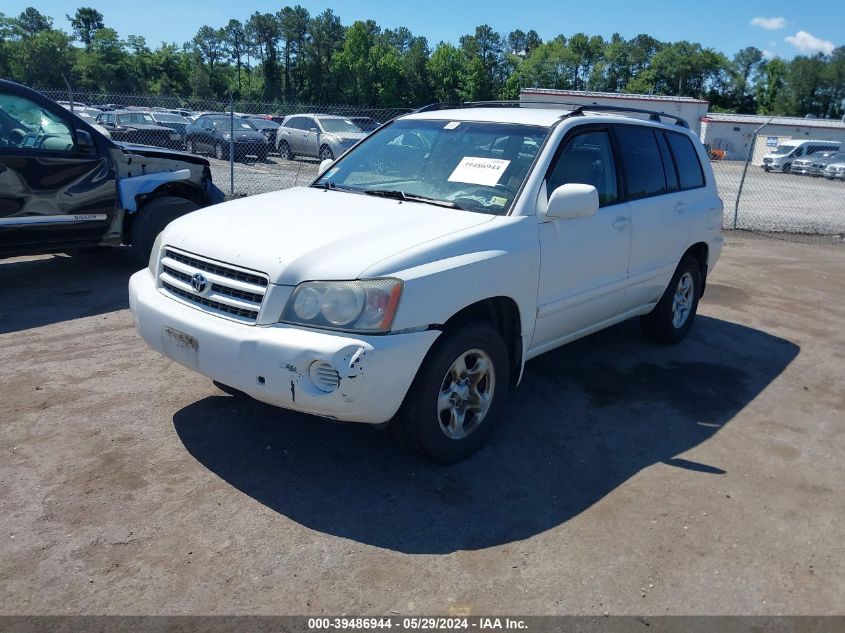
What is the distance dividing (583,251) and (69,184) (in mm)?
4876

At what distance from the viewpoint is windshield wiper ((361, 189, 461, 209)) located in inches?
165

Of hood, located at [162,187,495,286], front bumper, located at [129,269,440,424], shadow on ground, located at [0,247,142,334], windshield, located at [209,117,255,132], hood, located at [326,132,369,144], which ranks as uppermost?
windshield, located at [209,117,255,132]

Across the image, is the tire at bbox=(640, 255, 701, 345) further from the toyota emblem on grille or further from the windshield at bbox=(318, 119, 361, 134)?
the windshield at bbox=(318, 119, 361, 134)

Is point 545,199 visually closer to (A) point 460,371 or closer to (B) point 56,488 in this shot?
(A) point 460,371

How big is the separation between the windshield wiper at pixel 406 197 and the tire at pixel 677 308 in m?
2.53

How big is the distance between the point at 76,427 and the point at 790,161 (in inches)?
1538

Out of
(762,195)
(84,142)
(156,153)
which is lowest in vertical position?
(762,195)

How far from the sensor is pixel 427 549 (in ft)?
10.5

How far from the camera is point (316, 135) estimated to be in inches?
851

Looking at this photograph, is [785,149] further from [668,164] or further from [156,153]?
[156,153]

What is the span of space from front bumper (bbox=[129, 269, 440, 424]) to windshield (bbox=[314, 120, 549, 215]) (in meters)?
1.15

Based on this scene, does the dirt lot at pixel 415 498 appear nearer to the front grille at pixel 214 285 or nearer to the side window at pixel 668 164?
the front grille at pixel 214 285

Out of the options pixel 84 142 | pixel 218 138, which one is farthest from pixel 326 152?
pixel 84 142

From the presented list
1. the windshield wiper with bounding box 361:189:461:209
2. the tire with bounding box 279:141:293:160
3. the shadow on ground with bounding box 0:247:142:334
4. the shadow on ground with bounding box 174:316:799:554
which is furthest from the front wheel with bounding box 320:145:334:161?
the windshield wiper with bounding box 361:189:461:209
